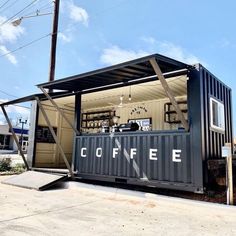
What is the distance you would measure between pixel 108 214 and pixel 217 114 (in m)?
3.56

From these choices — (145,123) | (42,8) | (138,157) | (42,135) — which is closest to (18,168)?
(42,135)

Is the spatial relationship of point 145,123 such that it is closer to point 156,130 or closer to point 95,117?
point 95,117

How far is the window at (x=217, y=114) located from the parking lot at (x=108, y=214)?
1.99 metres

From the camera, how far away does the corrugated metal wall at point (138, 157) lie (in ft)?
17.6

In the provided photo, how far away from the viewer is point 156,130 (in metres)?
6.74

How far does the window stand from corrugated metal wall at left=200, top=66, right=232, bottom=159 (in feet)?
0.40

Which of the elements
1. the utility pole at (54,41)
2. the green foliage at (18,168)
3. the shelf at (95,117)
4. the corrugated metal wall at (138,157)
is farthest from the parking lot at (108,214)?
the utility pole at (54,41)

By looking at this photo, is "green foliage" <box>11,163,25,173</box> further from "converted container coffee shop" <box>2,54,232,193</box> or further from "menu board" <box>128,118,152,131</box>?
"menu board" <box>128,118,152,131</box>

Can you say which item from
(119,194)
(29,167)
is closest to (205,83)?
(119,194)

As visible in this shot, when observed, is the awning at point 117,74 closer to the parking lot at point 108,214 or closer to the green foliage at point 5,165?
the parking lot at point 108,214

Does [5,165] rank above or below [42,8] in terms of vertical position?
below

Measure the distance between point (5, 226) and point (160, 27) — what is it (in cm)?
947

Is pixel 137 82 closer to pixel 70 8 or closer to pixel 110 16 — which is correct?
pixel 110 16

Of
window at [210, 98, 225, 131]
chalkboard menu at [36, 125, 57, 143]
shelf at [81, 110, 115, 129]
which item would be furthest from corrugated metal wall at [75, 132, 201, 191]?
shelf at [81, 110, 115, 129]
